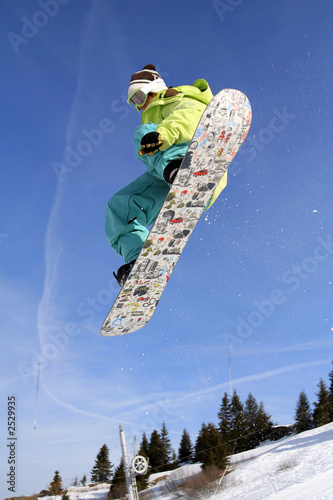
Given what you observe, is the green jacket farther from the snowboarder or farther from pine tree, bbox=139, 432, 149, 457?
pine tree, bbox=139, 432, 149, 457

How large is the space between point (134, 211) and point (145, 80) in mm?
1555

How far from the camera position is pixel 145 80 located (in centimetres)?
452

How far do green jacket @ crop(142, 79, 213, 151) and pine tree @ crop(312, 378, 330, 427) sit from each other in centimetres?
3103

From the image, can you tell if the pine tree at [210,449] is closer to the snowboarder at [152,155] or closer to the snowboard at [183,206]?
the snowboard at [183,206]

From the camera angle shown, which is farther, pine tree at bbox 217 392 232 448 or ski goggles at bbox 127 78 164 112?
pine tree at bbox 217 392 232 448

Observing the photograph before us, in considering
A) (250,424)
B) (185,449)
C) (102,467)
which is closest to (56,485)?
(102,467)

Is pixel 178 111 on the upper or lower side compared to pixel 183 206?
upper

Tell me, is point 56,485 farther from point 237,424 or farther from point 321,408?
point 321,408

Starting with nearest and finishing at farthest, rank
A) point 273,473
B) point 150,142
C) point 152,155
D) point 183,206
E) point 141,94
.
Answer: point 150,142 < point 152,155 < point 183,206 < point 141,94 < point 273,473

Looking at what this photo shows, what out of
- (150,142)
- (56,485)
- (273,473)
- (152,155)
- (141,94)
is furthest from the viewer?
(56,485)

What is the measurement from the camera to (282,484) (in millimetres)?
16969

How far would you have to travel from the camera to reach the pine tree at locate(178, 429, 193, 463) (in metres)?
29.8

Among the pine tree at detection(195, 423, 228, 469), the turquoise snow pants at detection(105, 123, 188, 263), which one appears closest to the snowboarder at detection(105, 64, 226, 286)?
the turquoise snow pants at detection(105, 123, 188, 263)

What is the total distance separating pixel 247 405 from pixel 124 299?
1273 inches
